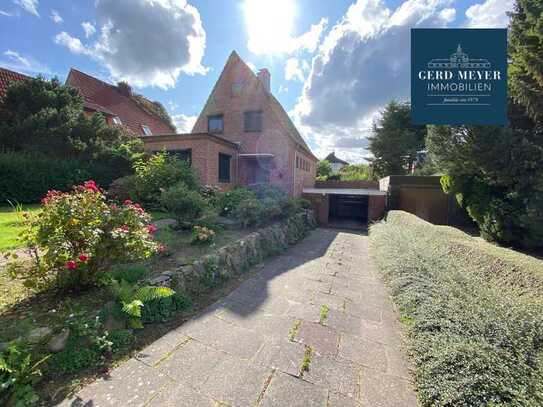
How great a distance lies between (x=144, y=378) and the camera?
2064mm

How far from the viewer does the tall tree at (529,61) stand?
19.1 feet

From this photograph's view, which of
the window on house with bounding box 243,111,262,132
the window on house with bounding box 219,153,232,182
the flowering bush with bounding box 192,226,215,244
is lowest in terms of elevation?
the flowering bush with bounding box 192,226,215,244

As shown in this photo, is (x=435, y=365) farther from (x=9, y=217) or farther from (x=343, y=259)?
(x=9, y=217)

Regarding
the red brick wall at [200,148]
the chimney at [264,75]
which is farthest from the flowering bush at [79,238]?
the chimney at [264,75]

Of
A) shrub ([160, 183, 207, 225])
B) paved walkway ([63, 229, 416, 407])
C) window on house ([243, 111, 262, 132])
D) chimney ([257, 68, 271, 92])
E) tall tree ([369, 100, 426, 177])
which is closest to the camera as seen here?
paved walkway ([63, 229, 416, 407])

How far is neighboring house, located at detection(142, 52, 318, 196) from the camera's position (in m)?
11.9

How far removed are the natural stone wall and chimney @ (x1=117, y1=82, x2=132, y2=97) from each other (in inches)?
775

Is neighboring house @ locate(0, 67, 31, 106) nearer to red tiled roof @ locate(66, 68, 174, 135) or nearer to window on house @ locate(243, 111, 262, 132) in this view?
red tiled roof @ locate(66, 68, 174, 135)

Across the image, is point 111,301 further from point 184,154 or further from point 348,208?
point 348,208

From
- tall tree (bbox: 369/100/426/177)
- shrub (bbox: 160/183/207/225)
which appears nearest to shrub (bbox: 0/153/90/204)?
shrub (bbox: 160/183/207/225)

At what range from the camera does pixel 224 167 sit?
12.2 m

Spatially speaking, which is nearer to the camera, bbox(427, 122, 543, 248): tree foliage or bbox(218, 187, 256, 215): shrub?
bbox(427, 122, 543, 248): tree foliage

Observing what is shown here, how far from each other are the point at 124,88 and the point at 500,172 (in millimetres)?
24815

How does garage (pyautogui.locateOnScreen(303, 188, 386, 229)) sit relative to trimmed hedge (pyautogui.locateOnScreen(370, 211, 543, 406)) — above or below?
above
